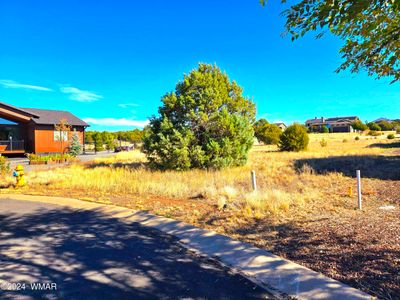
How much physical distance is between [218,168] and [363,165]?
7.81 m

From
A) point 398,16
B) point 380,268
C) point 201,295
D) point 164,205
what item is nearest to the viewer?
point 201,295

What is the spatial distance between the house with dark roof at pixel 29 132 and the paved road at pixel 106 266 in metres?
27.6

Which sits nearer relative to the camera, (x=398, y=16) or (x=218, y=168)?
(x=398, y=16)

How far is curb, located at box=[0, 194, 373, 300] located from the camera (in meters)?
3.35

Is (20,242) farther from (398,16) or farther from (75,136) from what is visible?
(75,136)

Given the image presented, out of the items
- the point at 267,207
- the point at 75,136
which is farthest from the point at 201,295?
→ the point at 75,136

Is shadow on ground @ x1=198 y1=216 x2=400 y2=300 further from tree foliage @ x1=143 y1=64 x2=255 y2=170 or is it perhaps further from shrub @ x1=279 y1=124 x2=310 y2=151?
shrub @ x1=279 y1=124 x2=310 y2=151

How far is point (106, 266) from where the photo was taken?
13.7 ft

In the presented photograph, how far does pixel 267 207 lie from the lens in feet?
23.8

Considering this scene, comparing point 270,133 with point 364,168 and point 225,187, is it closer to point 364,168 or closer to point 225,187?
point 364,168

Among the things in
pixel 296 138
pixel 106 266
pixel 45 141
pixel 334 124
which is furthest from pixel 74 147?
pixel 334 124

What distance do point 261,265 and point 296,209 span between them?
3364 mm

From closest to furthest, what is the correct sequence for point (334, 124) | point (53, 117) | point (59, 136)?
point (59, 136), point (53, 117), point (334, 124)

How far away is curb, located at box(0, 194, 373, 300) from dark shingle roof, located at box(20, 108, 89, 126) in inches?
1241
